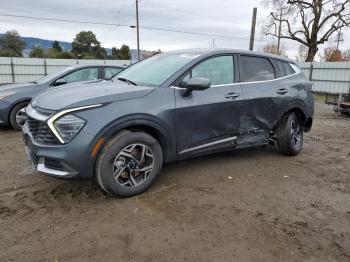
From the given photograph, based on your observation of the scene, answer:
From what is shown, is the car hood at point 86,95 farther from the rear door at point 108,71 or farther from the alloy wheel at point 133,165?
the rear door at point 108,71

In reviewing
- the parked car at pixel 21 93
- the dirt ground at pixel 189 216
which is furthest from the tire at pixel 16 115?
the dirt ground at pixel 189 216

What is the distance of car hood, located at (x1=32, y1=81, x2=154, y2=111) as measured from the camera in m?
3.46

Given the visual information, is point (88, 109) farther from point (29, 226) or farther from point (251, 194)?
point (251, 194)

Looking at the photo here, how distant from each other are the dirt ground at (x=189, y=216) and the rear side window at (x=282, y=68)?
1.51 metres

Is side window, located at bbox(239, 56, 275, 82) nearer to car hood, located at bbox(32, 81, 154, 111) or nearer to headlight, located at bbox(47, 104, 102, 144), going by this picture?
car hood, located at bbox(32, 81, 154, 111)

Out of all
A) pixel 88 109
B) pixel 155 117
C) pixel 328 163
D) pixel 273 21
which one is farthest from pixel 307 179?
pixel 273 21

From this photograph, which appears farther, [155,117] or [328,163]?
[328,163]

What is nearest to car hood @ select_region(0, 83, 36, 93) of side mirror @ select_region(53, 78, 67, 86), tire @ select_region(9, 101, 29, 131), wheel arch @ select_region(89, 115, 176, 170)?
tire @ select_region(9, 101, 29, 131)

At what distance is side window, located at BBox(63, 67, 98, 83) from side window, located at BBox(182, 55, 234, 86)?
13.6 ft

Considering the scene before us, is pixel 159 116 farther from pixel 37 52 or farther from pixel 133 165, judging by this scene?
pixel 37 52

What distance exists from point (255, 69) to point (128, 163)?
8.26 ft

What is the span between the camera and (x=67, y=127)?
131 inches

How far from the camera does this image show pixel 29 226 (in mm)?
3104

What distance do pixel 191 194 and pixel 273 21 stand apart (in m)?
36.7
